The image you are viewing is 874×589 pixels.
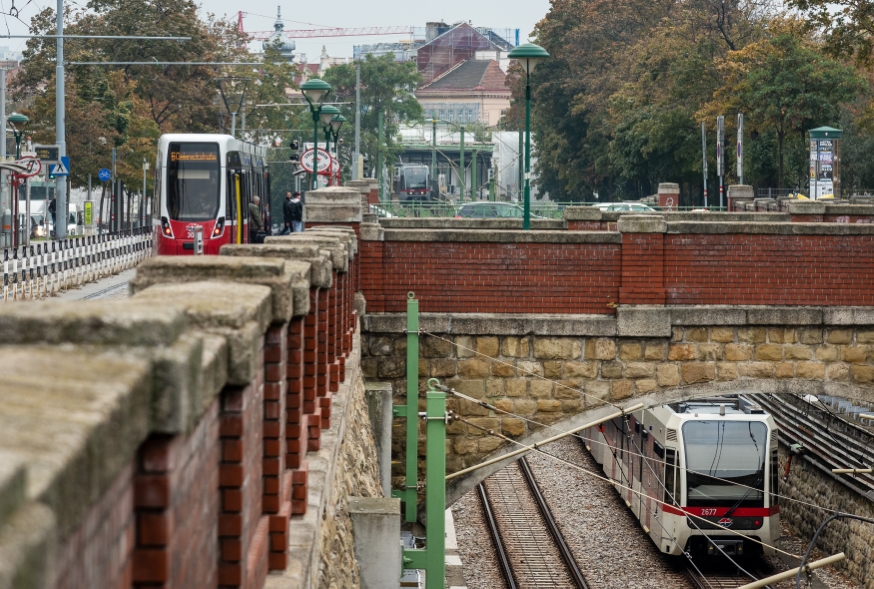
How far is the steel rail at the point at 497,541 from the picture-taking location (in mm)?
20781

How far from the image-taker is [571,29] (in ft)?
263

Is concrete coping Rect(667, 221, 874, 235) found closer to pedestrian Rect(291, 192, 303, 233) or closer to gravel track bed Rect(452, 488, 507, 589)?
gravel track bed Rect(452, 488, 507, 589)

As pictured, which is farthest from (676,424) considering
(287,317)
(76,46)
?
(76,46)

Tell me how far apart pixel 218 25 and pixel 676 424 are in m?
53.2

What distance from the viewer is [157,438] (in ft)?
8.70

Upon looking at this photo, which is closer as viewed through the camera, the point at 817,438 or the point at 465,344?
the point at 465,344

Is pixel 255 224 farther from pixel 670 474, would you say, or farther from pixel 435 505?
pixel 435 505

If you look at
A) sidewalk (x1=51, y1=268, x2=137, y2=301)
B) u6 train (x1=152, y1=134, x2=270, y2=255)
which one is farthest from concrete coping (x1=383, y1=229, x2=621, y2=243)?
u6 train (x1=152, y1=134, x2=270, y2=255)

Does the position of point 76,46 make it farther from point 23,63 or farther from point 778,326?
point 778,326

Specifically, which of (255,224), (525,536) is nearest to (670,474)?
(525,536)

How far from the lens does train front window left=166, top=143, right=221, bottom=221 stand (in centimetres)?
2612

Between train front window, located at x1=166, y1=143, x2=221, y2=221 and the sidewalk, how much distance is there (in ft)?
6.30

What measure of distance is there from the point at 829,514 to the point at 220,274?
20.5 meters

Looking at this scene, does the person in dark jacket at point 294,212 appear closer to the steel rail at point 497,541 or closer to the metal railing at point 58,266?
the metal railing at point 58,266
